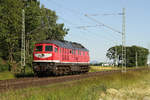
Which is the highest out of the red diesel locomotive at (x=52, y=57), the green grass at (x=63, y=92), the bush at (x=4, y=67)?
the red diesel locomotive at (x=52, y=57)

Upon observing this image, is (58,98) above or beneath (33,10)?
beneath

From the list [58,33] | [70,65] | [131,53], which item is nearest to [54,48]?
[70,65]

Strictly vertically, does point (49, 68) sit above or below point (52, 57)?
below

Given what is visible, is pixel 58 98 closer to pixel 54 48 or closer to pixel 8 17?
pixel 54 48

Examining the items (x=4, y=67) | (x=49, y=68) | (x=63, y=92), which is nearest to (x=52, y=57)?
(x=49, y=68)

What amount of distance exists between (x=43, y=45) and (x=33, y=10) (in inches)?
397

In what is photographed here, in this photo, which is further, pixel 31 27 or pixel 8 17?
pixel 31 27

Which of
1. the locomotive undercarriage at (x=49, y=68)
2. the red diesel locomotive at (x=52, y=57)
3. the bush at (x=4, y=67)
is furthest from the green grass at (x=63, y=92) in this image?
the bush at (x=4, y=67)

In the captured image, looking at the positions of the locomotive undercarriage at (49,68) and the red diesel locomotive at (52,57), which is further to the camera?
the red diesel locomotive at (52,57)

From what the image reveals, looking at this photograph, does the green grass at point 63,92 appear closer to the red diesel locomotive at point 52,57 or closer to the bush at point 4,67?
the red diesel locomotive at point 52,57

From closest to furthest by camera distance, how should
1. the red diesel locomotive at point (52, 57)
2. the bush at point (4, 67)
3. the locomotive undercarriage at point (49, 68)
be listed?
the locomotive undercarriage at point (49, 68), the red diesel locomotive at point (52, 57), the bush at point (4, 67)

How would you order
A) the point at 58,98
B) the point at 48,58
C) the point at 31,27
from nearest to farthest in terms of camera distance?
the point at 58,98, the point at 48,58, the point at 31,27

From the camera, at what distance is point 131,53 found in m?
116

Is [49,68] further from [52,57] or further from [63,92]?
[63,92]
